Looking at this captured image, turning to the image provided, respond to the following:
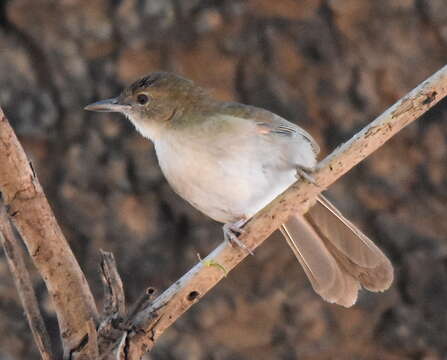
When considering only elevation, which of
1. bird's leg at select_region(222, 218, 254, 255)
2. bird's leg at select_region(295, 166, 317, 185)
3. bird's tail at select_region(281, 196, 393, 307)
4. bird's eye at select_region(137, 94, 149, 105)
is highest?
bird's eye at select_region(137, 94, 149, 105)

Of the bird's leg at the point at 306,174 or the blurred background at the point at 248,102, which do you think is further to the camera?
the blurred background at the point at 248,102

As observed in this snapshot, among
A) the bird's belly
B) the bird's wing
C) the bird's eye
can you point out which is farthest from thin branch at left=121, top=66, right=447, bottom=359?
the bird's eye

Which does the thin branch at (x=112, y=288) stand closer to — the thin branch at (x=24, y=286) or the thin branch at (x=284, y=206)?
the thin branch at (x=284, y=206)

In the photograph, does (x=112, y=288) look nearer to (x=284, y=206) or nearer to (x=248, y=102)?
(x=284, y=206)

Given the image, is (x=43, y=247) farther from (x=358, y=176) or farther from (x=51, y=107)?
(x=358, y=176)

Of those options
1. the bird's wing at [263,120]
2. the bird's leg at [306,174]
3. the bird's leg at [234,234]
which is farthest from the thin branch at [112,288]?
the bird's wing at [263,120]

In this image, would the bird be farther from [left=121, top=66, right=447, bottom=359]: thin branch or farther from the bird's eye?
[left=121, top=66, right=447, bottom=359]: thin branch

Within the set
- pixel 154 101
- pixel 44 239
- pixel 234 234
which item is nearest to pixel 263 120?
pixel 154 101
